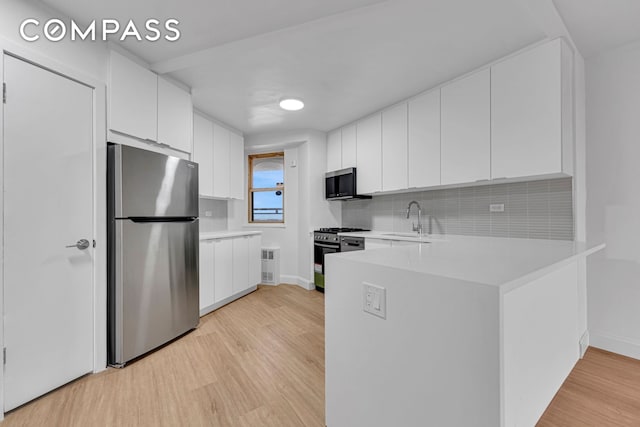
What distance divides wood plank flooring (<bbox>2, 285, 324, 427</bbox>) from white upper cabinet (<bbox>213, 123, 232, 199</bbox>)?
6.11ft

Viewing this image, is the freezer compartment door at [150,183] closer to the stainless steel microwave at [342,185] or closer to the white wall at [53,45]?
the white wall at [53,45]

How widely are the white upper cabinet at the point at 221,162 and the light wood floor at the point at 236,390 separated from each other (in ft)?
6.47

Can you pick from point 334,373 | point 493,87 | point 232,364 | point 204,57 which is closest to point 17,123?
point 204,57

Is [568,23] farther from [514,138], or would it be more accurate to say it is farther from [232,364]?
[232,364]

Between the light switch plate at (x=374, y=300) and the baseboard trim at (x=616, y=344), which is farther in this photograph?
the baseboard trim at (x=616, y=344)

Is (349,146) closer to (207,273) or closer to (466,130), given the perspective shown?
(466,130)

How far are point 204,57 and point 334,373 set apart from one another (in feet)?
8.11

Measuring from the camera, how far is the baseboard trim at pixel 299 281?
4203 millimetres

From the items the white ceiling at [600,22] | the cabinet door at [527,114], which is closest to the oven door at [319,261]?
the cabinet door at [527,114]

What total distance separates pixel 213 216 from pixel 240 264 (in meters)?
0.96

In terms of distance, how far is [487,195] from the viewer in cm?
276

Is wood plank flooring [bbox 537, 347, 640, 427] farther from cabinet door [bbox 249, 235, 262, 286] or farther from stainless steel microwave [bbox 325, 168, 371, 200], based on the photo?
Result: cabinet door [bbox 249, 235, 262, 286]

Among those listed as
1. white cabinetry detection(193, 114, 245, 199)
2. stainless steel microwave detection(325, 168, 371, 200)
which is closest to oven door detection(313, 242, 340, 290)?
stainless steel microwave detection(325, 168, 371, 200)

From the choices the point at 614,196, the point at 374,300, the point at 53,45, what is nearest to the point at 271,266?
the point at 53,45
